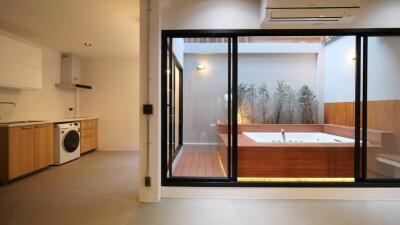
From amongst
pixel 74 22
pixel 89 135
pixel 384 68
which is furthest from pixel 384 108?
pixel 89 135

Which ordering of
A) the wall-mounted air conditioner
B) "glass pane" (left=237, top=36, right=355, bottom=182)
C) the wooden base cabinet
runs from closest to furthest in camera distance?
the wall-mounted air conditioner → "glass pane" (left=237, top=36, right=355, bottom=182) → the wooden base cabinet

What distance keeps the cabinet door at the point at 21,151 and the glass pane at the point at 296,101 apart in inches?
139

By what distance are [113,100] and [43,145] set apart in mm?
2420

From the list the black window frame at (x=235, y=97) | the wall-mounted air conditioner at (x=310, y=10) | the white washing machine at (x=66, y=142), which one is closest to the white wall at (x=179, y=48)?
the black window frame at (x=235, y=97)

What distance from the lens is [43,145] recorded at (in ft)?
15.4

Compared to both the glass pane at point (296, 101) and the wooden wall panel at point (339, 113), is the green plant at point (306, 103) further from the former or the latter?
the wooden wall panel at point (339, 113)

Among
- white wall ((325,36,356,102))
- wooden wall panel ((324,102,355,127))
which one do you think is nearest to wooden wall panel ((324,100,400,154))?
wooden wall panel ((324,102,355,127))

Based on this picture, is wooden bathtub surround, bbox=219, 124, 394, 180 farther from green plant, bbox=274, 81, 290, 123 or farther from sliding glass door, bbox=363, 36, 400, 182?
green plant, bbox=274, 81, 290, 123

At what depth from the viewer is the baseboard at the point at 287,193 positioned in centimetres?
323

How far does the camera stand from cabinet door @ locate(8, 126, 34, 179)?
3.93 m

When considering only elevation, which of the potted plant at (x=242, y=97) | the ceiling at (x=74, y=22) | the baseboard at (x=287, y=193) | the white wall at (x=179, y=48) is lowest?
the baseboard at (x=287, y=193)

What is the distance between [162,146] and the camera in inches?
130

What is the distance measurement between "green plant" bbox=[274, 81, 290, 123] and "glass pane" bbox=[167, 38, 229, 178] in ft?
6.27

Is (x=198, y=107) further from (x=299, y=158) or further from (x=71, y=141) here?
(x=71, y=141)
